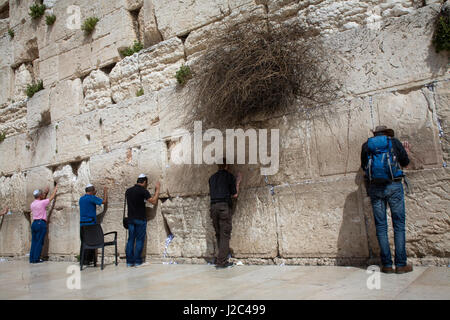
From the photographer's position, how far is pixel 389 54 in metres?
4.53

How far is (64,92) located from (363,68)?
228 inches

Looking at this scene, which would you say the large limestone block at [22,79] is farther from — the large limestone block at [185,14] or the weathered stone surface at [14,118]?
the large limestone block at [185,14]

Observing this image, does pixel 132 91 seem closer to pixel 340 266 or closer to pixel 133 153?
pixel 133 153

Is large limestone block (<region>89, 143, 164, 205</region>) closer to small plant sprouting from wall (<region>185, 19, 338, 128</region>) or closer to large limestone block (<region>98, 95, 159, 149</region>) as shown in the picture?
large limestone block (<region>98, 95, 159, 149</region>)

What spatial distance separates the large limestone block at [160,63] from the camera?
6465mm

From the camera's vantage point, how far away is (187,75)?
6.16 meters

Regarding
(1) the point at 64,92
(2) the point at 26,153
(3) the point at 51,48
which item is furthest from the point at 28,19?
(2) the point at 26,153

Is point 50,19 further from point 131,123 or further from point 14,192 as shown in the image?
point 14,192

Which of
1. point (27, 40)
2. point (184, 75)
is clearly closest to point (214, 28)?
point (184, 75)

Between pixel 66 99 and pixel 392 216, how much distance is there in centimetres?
641

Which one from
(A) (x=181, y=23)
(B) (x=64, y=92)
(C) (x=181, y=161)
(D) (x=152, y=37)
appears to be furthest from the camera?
(B) (x=64, y=92)

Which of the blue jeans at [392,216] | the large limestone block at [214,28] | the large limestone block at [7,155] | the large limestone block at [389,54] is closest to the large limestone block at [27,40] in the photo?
the large limestone block at [7,155]

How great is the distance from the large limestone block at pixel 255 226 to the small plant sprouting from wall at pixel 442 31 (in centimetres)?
257

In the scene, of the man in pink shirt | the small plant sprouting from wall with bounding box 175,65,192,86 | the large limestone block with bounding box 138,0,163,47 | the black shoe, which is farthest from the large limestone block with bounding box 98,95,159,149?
the black shoe
